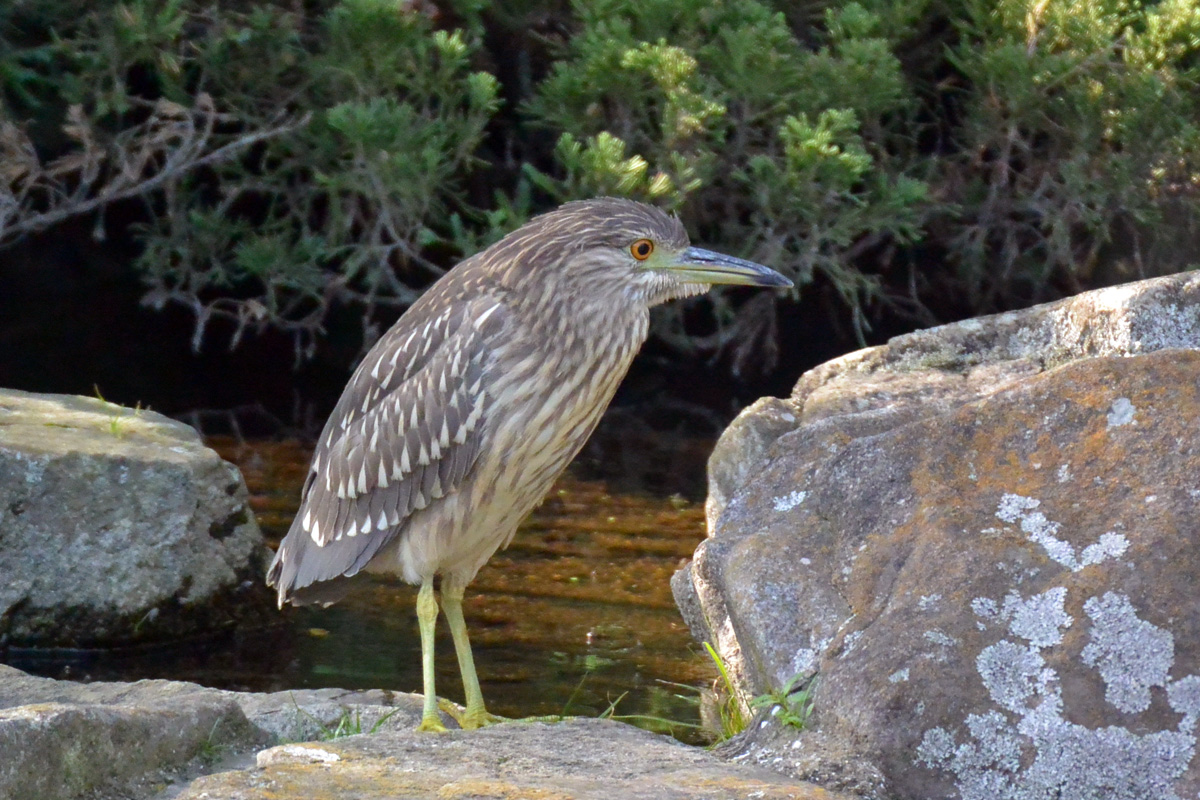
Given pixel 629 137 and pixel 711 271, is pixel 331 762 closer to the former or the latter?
pixel 711 271

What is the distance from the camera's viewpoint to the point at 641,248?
3.89 meters

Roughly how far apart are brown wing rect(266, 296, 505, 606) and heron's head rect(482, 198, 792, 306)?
190 mm

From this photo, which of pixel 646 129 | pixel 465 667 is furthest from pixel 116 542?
pixel 646 129

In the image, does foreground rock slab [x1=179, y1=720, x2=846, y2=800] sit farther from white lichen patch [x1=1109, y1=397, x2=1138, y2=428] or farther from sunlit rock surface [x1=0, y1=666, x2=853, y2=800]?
white lichen patch [x1=1109, y1=397, x2=1138, y2=428]

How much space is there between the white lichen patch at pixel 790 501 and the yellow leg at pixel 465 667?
116 centimetres

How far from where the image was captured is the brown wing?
12.6ft

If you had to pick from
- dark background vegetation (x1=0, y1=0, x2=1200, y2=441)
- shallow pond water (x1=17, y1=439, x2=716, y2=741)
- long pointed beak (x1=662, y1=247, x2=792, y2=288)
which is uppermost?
dark background vegetation (x1=0, y1=0, x2=1200, y2=441)

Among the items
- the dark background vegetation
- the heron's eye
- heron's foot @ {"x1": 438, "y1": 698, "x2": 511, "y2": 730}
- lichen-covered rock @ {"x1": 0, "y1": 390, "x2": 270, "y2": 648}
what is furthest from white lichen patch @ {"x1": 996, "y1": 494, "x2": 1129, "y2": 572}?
the dark background vegetation

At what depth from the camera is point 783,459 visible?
3.45 m

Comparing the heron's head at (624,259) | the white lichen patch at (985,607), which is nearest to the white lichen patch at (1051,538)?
the white lichen patch at (985,607)

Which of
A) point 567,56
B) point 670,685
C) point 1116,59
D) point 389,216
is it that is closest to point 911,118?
point 1116,59

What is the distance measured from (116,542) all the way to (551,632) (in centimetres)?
161

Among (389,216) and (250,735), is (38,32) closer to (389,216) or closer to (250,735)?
(389,216)

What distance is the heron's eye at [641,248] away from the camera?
12.7ft
